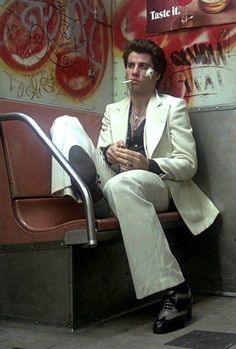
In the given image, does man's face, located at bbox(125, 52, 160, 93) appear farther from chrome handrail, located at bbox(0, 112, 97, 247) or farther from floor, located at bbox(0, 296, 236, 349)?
floor, located at bbox(0, 296, 236, 349)

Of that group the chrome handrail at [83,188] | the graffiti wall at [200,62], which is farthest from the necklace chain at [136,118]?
the chrome handrail at [83,188]

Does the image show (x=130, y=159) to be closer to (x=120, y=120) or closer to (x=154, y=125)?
(x=154, y=125)

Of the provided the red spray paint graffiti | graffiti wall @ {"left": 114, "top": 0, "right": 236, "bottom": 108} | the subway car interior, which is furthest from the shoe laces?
the red spray paint graffiti

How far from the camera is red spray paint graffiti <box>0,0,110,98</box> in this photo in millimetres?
3141

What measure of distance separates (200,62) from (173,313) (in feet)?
5.32

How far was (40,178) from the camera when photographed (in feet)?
9.67

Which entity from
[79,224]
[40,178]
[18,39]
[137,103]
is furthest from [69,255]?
[18,39]

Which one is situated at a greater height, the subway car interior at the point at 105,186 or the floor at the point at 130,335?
the subway car interior at the point at 105,186

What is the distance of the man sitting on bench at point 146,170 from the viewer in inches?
98.2

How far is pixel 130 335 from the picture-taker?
2.48 metres

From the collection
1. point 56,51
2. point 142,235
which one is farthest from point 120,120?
point 142,235

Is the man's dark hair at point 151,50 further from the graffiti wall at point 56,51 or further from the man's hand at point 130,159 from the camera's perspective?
the man's hand at point 130,159

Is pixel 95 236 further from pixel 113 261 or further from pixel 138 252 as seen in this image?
pixel 113 261

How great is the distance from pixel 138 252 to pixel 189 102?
1.34 metres
